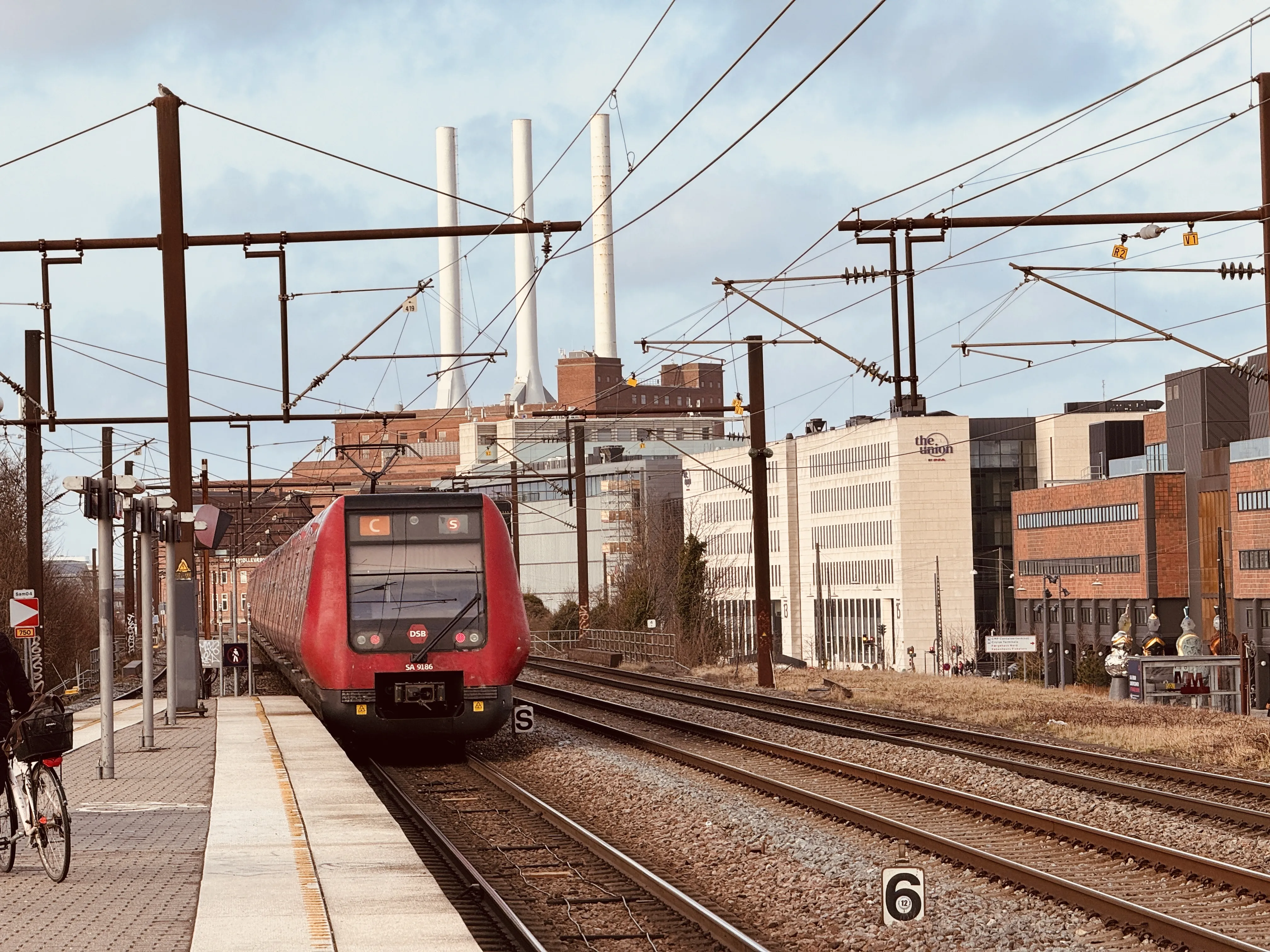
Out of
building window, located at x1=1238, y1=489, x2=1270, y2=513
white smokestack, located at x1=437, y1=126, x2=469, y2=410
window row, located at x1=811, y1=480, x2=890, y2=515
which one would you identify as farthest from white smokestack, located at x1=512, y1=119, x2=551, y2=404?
building window, located at x1=1238, y1=489, x2=1270, y2=513

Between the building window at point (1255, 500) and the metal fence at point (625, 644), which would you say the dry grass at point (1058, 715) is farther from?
the building window at point (1255, 500)

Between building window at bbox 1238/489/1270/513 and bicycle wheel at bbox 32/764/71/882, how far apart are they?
Answer: 8257 cm

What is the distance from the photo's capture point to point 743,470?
449ft

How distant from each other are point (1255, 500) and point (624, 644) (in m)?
47.2

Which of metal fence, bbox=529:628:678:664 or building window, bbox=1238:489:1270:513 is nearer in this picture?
metal fence, bbox=529:628:678:664

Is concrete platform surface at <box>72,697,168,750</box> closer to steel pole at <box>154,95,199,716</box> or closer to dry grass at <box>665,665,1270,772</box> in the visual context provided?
steel pole at <box>154,95,199,716</box>

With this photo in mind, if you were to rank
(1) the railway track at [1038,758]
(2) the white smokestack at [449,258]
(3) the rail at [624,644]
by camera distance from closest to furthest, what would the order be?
(1) the railway track at [1038,758]
(3) the rail at [624,644]
(2) the white smokestack at [449,258]

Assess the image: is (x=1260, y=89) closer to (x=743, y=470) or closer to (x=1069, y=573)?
(x=1069, y=573)

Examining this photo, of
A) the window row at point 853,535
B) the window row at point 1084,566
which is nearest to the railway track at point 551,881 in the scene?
the window row at point 1084,566

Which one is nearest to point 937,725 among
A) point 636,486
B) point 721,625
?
point 721,625

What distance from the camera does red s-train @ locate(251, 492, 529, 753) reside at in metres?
19.8

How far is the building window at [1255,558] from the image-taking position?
85.6m

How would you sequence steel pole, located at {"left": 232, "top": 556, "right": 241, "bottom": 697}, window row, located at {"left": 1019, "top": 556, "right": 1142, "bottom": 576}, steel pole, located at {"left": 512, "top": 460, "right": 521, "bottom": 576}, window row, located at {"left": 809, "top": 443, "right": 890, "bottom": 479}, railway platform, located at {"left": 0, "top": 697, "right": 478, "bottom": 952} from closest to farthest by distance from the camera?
railway platform, located at {"left": 0, "top": 697, "right": 478, "bottom": 952} → steel pole, located at {"left": 512, "top": 460, "right": 521, "bottom": 576} → steel pole, located at {"left": 232, "top": 556, "right": 241, "bottom": 697} → window row, located at {"left": 1019, "top": 556, "right": 1142, "bottom": 576} → window row, located at {"left": 809, "top": 443, "right": 890, "bottom": 479}

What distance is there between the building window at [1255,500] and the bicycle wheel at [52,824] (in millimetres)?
82567
